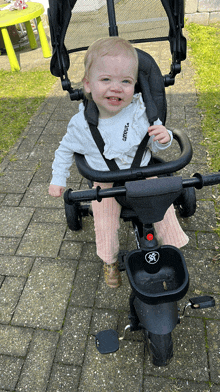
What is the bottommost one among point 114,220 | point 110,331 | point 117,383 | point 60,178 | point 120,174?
point 117,383

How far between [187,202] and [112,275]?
0.80 metres

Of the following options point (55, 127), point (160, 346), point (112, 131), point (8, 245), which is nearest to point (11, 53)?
point (55, 127)

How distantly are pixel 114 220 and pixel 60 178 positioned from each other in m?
0.42

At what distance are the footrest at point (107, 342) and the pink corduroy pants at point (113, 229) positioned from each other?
44 cm

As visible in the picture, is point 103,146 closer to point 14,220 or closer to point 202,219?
point 202,219

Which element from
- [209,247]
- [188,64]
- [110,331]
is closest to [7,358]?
[110,331]

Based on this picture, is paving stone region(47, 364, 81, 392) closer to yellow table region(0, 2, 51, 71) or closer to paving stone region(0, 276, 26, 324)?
paving stone region(0, 276, 26, 324)

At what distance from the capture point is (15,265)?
8.08ft

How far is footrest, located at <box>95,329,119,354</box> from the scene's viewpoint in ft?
5.67

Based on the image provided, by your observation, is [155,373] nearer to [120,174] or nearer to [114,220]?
[114,220]

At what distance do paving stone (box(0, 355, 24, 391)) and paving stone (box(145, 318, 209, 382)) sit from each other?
30.3 inches

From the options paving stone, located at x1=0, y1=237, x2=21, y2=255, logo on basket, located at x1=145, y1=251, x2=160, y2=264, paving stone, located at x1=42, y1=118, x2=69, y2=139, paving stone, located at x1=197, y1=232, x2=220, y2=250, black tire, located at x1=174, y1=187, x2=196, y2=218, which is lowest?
paving stone, located at x1=197, y1=232, x2=220, y2=250

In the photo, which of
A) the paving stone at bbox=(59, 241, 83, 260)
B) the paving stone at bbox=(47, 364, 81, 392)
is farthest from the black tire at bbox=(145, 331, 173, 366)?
the paving stone at bbox=(59, 241, 83, 260)

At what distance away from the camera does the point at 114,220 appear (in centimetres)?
195
